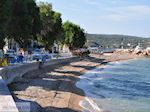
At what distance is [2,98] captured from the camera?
52.1 ft

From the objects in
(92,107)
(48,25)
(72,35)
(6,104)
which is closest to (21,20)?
(92,107)

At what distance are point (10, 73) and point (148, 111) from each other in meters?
10.7

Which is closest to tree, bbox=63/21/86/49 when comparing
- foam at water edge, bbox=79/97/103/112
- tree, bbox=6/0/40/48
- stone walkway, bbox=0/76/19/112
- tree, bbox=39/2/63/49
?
tree, bbox=39/2/63/49

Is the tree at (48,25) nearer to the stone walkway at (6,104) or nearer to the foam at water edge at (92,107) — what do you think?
the foam at water edge at (92,107)

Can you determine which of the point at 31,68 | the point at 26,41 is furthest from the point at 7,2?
the point at 26,41

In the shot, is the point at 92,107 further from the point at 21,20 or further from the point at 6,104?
the point at 21,20

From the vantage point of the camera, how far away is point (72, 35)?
4978 inches

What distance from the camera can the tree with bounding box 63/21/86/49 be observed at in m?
126

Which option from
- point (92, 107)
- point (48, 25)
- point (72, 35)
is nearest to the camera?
point (92, 107)

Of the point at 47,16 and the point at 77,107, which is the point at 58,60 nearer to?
the point at 47,16

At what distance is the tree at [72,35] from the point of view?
12631 cm

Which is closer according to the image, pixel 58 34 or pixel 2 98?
pixel 2 98

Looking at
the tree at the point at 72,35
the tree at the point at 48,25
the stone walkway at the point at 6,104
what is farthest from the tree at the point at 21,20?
the tree at the point at 72,35

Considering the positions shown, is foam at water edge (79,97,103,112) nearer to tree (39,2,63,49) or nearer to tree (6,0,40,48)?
tree (6,0,40,48)
